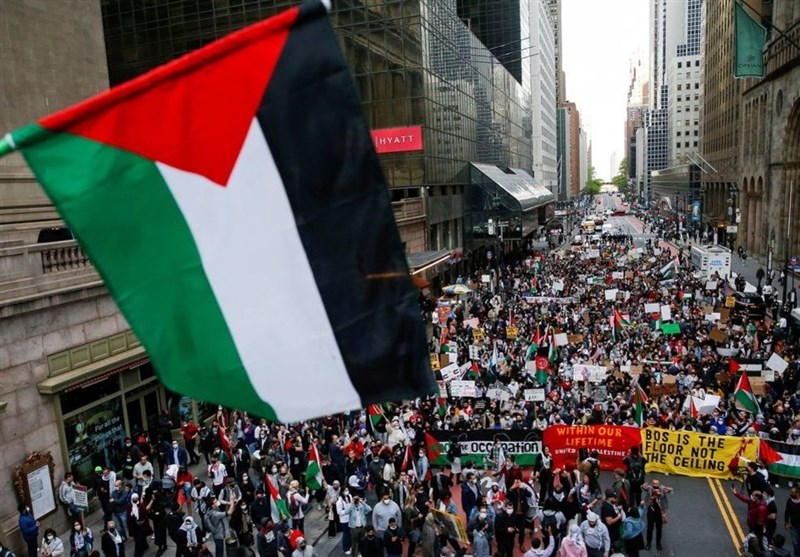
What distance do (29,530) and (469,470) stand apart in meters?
8.84

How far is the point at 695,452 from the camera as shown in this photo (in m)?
16.5

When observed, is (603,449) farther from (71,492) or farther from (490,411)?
(71,492)

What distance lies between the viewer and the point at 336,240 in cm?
463

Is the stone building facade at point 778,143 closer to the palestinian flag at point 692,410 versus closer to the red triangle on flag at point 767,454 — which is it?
the palestinian flag at point 692,410

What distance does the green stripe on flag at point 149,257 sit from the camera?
432 centimetres

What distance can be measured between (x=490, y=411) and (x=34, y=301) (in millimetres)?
12123

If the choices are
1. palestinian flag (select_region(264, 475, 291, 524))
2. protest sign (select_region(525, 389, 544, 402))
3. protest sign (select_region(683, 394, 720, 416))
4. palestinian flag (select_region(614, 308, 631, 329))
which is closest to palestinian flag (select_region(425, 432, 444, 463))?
protest sign (select_region(525, 389, 544, 402))

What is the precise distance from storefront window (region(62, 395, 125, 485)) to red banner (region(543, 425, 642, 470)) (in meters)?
11.0

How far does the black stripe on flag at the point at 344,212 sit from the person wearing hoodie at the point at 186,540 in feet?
32.4

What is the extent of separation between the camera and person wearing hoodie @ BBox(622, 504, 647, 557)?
12.3 m

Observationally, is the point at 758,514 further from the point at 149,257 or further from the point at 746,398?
the point at 149,257

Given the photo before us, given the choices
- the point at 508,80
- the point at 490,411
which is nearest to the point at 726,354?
the point at 490,411

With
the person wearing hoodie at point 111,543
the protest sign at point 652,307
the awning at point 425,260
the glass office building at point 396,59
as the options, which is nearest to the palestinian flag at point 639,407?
the protest sign at point 652,307

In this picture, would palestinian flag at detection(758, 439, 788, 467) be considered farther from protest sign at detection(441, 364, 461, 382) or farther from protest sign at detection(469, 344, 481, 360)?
protest sign at detection(469, 344, 481, 360)
